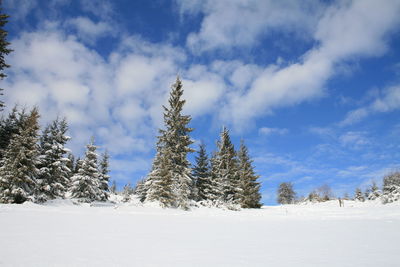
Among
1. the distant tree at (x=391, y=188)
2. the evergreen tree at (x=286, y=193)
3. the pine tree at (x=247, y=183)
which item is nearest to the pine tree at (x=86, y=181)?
the pine tree at (x=247, y=183)

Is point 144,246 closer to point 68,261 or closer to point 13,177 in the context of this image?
point 68,261

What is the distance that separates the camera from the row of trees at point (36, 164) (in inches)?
851

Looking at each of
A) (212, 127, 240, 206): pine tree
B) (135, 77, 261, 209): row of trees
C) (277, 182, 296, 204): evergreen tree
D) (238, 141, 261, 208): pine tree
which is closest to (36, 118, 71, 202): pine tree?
(135, 77, 261, 209): row of trees

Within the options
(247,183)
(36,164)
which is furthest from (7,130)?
(247,183)

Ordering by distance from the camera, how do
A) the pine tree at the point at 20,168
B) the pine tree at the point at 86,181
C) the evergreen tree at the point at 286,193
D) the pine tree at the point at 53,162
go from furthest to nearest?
1. the evergreen tree at the point at 286,193
2. the pine tree at the point at 86,181
3. the pine tree at the point at 53,162
4. the pine tree at the point at 20,168

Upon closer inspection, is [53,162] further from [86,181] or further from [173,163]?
[173,163]

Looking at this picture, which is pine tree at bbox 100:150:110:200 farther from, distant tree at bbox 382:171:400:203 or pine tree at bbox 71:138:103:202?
distant tree at bbox 382:171:400:203

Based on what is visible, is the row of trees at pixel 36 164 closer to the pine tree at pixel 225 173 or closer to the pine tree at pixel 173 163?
the pine tree at pixel 173 163

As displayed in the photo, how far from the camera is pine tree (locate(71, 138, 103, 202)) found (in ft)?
97.9

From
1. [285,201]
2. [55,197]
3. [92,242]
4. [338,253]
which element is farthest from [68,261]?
[285,201]

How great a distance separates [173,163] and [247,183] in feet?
42.8

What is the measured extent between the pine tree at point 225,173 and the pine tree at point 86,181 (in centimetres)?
1602

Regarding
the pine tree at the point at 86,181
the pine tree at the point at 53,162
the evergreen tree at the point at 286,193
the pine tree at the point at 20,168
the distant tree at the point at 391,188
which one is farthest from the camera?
the evergreen tree at the point at 286,193

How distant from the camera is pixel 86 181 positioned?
99.1 ft
